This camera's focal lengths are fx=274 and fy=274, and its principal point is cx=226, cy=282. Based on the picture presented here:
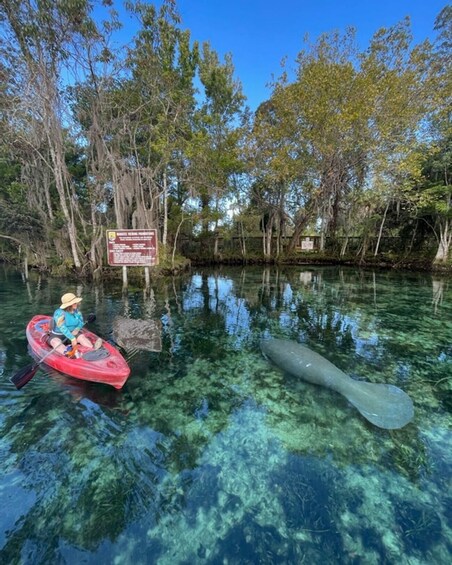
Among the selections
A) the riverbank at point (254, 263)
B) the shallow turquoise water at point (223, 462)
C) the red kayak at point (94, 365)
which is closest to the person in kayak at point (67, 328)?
the red kayak at point (94, 365)

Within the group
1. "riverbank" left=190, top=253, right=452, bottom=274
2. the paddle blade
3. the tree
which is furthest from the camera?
"riverbank" left=190, top=253, right=452, bottom=274

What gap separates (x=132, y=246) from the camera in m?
12.2

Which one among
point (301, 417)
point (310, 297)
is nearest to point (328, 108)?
point (310, 297)

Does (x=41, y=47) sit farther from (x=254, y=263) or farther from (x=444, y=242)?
(x=444, y=242)

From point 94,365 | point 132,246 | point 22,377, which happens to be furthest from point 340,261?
point 22,377

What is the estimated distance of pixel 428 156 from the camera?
53.7 ft

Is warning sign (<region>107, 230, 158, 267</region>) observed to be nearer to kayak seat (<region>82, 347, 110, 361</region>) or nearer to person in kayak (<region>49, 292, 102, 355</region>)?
person in kayak (<region>49, 292, 102, 355</region>)

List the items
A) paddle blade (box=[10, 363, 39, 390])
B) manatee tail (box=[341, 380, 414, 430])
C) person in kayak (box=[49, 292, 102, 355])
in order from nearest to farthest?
manatee tail (box=[341, 380, 414, 430]) → paddle blade (box=[10, 363, 39, 390]) → person in kayak (box=[49, 292, 102, 355])

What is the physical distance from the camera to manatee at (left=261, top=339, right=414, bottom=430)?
4.09 m

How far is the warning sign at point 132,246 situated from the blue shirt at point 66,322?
7.00 metres

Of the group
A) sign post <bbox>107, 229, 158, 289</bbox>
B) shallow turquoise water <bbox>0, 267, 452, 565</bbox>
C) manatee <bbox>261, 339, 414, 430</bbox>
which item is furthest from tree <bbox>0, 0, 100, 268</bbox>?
manatee <bbox>261, 339, 414, 430</bbox>

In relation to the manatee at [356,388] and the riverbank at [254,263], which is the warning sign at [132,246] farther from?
the manatee at [356,388]

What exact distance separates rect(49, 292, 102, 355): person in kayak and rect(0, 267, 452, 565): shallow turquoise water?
69 cm

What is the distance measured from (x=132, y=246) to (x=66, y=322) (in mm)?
7282
